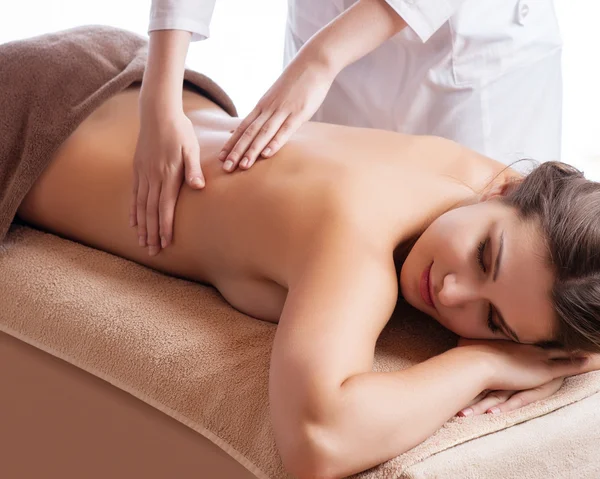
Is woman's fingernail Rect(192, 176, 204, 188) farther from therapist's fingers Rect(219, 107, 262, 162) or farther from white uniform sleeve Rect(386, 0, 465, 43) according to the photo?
white uniform sleeve Rect(386, 0, 465, 43)

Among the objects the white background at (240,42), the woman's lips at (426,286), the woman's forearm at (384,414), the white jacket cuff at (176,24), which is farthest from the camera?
the white background at (240,42)

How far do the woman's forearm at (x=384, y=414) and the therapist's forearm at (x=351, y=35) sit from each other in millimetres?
650

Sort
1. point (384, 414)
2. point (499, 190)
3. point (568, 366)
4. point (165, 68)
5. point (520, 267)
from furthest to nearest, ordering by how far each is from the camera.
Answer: point (165, 68)
point (499, 190)
point (568, 366)
point (520, 267)
point (384, 414)

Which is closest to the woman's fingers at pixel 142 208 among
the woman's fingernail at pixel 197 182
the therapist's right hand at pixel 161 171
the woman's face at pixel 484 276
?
the therapist's right hand at pixel 161 171

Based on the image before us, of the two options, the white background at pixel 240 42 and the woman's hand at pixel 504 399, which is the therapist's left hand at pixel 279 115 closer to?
the woman's hand at pixel 504 399

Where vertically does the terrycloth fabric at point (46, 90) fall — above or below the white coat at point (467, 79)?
below

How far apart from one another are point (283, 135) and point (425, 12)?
39 cm

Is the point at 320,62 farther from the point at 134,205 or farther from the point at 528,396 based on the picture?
the point at 528,396

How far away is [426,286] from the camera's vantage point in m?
1.37

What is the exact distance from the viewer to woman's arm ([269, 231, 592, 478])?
1155 mm

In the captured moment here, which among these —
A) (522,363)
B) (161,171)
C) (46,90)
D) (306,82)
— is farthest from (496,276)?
(46,90)

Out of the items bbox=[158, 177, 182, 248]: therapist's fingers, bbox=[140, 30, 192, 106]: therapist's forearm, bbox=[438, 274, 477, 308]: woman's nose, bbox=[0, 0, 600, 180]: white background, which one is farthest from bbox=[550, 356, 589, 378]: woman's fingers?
bbox=[0, 0, 600, 180]: white background

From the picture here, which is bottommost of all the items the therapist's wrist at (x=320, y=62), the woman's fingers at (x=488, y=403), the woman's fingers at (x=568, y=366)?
the woman's fingers at (x=488, y=403)

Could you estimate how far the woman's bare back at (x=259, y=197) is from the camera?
1409 millimetres
